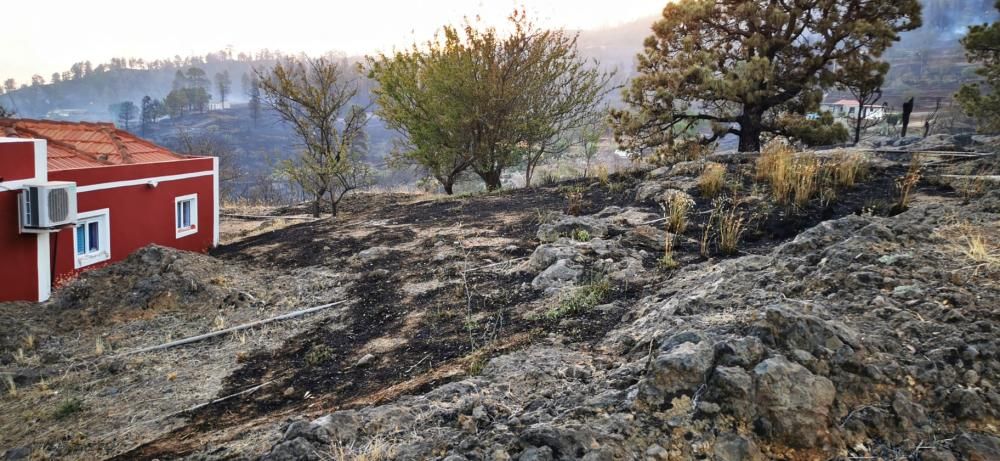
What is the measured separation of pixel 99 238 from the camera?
33.0 ft

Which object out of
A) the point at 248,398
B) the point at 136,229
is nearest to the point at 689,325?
the point at 248,398

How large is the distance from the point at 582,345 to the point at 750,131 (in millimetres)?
11537

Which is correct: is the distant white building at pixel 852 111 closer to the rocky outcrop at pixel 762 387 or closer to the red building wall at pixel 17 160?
the rocky outcrop at pixel 762 387

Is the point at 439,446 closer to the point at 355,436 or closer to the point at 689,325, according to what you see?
the point at 355,436

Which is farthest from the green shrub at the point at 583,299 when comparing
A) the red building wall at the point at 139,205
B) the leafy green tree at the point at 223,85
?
the leafy green tree at the point at 223,85

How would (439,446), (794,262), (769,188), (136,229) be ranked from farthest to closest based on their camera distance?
(136,229), (769,188), (794,262), (439,446)

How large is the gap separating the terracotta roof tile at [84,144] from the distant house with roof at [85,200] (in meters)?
0.02

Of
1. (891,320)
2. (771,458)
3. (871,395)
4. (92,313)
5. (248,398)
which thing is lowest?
(92,313)

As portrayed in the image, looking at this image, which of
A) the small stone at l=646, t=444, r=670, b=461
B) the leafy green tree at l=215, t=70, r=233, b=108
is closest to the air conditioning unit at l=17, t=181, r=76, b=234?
the small stone at l=646, t=444, r=670, b=461

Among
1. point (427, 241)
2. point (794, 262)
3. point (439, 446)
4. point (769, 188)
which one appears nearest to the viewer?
point (439, 446)

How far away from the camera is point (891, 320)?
8.59 ft

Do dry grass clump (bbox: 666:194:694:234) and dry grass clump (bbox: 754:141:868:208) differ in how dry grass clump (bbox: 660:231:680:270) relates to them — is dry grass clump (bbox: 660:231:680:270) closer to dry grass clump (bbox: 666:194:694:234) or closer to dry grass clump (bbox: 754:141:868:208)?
dry grass clump (bbox: 666:194:694:234)

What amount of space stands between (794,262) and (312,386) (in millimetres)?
3336

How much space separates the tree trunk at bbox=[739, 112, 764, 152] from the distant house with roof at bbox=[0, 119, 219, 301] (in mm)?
12483
